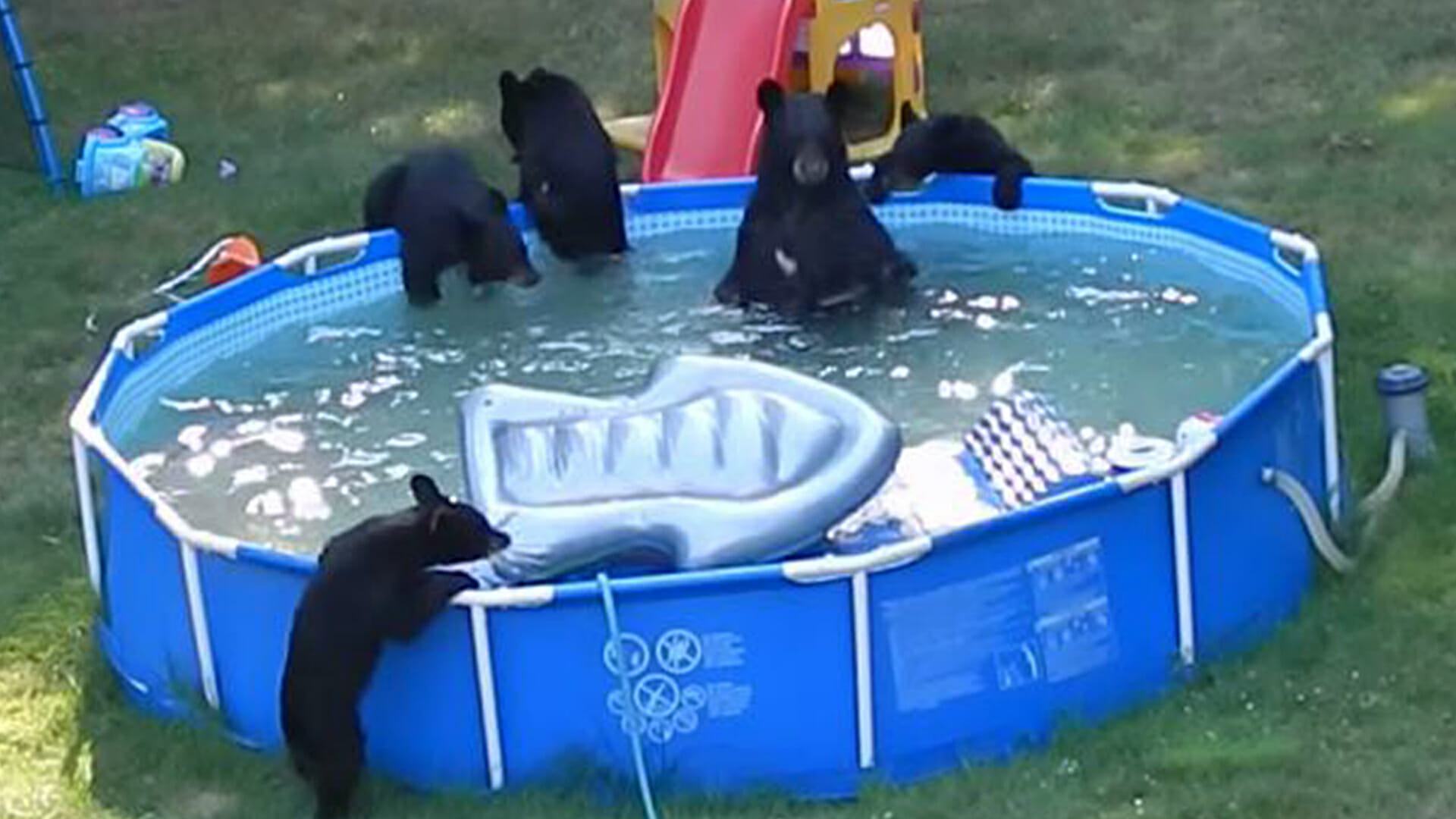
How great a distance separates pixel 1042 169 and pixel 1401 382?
134 inches

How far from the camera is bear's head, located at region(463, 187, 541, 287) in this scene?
8.86 m

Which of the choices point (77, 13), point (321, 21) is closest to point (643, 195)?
point (321, 21)

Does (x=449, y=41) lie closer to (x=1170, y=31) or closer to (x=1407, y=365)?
(x=1170, y=31)

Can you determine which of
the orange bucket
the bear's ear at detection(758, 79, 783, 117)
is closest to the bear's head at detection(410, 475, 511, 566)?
the bear's ear at detection(758, 79, 783, 117)

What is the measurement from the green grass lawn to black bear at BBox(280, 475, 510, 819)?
0.20 metres

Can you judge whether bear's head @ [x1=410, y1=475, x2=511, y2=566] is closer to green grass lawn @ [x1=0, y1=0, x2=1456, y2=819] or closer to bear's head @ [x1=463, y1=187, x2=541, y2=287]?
green grass lawn @ [x1=0, y1=0, x2=1456, y2=819]

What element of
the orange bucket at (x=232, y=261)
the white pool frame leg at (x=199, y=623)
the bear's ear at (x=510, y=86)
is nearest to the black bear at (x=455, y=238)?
the bear's ear at (x=510, y=86)

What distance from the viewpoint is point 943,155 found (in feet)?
30.5

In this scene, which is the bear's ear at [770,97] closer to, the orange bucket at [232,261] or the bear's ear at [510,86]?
the bear's ear at [510,86]

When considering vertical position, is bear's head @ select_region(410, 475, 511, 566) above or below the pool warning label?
above

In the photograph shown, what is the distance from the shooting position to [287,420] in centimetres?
799

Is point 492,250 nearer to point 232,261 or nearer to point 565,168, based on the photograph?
point 565,168

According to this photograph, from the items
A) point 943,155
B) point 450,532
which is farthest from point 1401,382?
point 450,532

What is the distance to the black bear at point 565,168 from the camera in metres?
9.05
